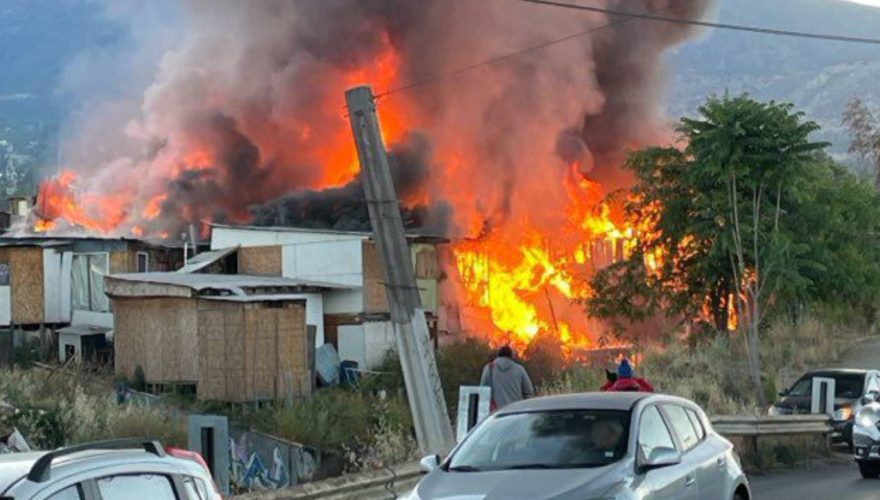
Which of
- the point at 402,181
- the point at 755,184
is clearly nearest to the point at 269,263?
the point at 402,181

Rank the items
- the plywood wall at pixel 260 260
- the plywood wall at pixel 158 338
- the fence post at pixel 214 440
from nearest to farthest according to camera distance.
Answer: the fence post at pixel 214 440
the plywood wall at pixel 158 338
the plywood wall at pixel 260 260

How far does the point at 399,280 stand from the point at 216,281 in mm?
18387

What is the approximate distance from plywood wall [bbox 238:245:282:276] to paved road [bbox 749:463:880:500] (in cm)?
2311

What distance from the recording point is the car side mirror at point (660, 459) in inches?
349

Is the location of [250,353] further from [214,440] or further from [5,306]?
A: [214,440]

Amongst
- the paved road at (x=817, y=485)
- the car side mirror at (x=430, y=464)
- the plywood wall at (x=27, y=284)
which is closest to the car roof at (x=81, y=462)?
the car side mirror at (x=430, y=464)

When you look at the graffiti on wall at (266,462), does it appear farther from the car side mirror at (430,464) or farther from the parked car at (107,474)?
the parked car at (107,474)

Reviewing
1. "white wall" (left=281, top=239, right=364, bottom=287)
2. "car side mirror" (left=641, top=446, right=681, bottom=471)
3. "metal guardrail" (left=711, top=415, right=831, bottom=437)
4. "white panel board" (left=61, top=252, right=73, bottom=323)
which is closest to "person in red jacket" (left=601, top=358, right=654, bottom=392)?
"metal guardrail" (left=711, top=415, right=831, bottom=437)

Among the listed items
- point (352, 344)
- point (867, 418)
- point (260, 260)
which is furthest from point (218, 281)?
point (867, 418)

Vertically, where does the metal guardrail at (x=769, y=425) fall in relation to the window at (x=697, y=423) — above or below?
below

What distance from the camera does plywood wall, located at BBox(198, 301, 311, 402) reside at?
1244 inches

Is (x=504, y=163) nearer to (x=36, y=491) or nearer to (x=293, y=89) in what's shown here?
(x=293, y=89)

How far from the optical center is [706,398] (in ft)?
86.6

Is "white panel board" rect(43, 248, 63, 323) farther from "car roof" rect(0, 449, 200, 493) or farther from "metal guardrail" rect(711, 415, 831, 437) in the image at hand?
"car roof" rect(0, 449, 200, 493)
